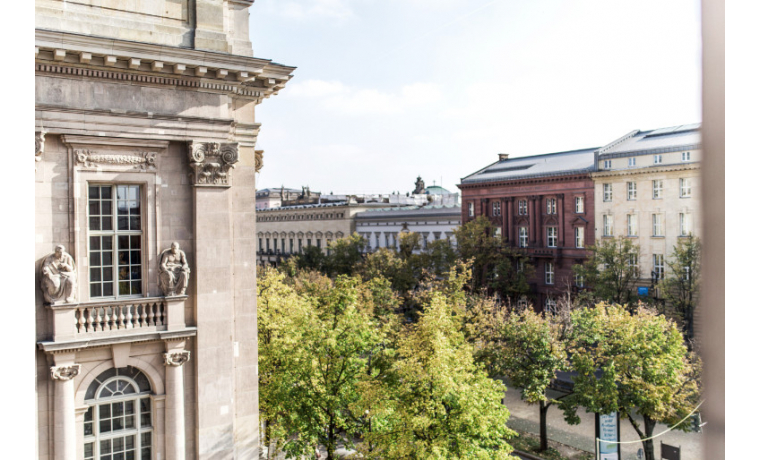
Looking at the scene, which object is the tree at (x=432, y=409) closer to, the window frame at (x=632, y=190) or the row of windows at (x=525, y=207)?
the window frame at (x=632, y=190)

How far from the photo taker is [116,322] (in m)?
6.89

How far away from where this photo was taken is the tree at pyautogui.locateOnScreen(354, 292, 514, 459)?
838 cm

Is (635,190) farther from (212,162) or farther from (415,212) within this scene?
(212,162)

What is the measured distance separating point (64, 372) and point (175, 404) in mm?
1307

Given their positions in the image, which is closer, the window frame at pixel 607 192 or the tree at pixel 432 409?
the tree at pixel 432 409

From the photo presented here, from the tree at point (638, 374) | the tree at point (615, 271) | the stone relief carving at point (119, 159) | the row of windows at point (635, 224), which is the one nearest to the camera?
the stone relief carving at point (119, 159)

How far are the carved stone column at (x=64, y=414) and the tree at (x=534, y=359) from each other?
30.9ft

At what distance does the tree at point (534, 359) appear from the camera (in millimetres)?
13297

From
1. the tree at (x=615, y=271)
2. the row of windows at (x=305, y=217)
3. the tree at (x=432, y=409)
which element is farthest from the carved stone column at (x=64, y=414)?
the row of windows at (x=305, y=217)

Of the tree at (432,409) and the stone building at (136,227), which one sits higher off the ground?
the stone building at (136,227)

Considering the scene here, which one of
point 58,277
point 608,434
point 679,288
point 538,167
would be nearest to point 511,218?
point 538,167

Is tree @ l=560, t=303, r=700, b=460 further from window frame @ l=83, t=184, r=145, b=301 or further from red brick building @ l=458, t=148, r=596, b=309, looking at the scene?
red brick building @ l=458, t=148, r=596, b=309

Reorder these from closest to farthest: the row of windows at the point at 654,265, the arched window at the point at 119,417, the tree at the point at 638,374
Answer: the arched window at the point at 119,417
the tree at the point at 638,374
the row of windows at the point at 654,265
